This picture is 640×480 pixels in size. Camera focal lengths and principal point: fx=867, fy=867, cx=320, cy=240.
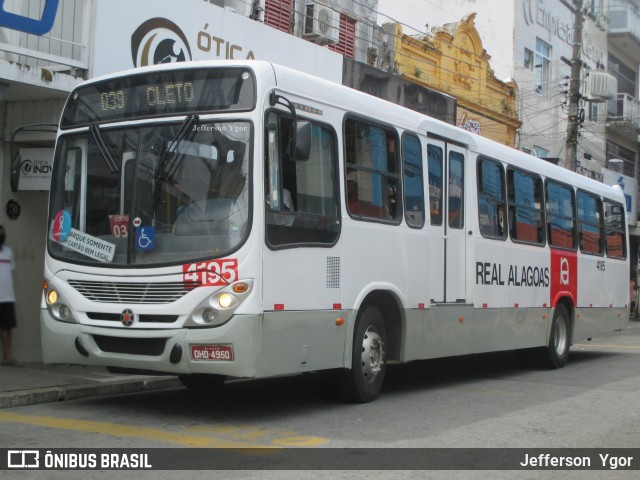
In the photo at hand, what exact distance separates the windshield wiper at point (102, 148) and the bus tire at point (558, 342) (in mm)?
8137

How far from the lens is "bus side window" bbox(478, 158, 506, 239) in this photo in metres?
11.7

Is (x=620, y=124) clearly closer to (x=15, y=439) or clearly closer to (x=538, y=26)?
(x=538, y=26)

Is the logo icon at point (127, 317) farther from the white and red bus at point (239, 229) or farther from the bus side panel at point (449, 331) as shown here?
the bus side panel at point (449, 331)

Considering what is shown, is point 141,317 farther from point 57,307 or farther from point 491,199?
point 491,199

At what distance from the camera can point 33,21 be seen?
1081cm

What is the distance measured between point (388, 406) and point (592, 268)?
7555mm

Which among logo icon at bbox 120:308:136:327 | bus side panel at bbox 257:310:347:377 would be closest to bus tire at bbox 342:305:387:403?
bus side panel at bbox 257:310:347:377

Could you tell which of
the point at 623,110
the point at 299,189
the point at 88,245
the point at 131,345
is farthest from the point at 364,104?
the point at 623,110

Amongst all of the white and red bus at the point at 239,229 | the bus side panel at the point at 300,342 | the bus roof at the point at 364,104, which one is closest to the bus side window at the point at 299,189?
the white and red bus at the point at 239,229

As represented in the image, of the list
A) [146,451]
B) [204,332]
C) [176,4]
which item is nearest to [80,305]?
[204,332]

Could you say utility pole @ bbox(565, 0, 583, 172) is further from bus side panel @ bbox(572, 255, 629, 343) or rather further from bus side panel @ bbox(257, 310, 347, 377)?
bus side panel @ bbox(257, 310, 347, 377)

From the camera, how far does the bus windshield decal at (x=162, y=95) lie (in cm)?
786

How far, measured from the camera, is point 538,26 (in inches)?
1209

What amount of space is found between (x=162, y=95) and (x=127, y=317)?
2.10 m
